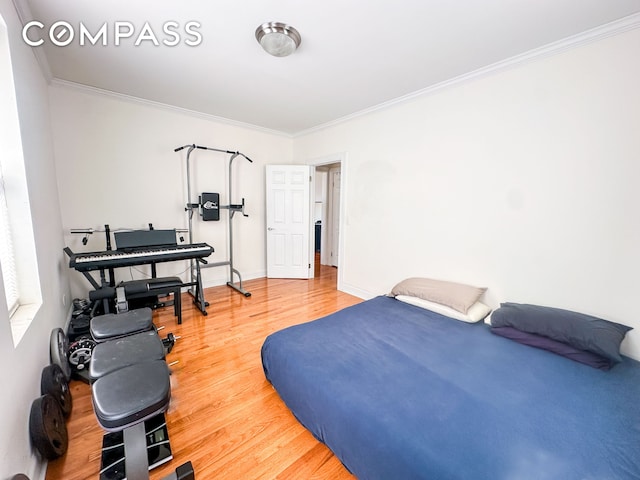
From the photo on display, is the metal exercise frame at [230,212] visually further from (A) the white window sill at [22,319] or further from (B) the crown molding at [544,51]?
(B) the crown molding at [544,51]

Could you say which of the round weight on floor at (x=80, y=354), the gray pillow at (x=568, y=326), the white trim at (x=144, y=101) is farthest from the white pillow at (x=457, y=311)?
the white trim at (x=144, y=101)

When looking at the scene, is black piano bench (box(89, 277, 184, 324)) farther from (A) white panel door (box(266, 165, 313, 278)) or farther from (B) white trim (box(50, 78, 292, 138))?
(B) white trim (box(50, 78, 292, 138))

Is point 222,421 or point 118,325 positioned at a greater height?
point 118,325

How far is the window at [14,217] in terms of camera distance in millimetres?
1502

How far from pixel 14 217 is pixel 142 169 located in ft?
6.71

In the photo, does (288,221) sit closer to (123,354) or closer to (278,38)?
(278,38)

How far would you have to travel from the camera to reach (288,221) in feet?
15.2

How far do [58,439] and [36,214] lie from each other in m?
1.47

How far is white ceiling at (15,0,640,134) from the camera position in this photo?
170 centimetres

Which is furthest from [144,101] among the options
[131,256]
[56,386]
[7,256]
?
[56,386]

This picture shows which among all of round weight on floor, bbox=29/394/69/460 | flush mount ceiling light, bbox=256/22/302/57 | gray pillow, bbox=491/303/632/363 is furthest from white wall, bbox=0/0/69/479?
gray pillow, bbox=491/303/632/363

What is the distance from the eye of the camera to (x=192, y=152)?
379cm

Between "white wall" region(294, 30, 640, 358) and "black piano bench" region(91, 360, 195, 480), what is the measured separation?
8.75 feet

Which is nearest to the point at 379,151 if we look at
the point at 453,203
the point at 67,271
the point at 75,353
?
the point at 453,203
